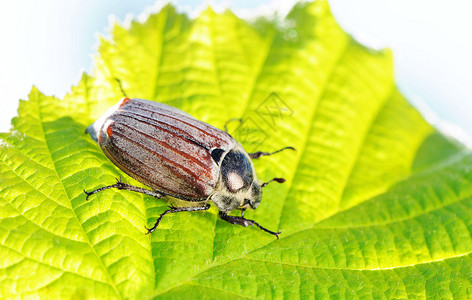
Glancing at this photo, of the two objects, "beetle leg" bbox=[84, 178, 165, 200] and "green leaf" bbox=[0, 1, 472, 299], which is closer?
"green leaf" bbox=[0, 1, 472, 299]

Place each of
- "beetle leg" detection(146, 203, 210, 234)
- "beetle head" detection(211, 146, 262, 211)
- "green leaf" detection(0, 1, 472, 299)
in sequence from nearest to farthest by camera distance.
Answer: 1. "green leaf" detection(0, 1, 472, 299)
2. "beetle leg" detection(146, 203, 210, 234)
3. "beetle head" detection(211, 146, 262, 211)

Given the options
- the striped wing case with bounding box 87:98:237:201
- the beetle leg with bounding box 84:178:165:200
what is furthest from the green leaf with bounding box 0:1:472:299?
the striped wing case with bounding box 87:98:237:201

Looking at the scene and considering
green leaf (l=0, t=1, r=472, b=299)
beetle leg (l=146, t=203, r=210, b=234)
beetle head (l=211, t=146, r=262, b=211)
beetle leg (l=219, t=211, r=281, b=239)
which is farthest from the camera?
beetle head (l=211, t=146, r=262, b=211)

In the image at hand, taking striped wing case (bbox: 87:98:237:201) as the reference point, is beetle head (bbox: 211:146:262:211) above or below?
below

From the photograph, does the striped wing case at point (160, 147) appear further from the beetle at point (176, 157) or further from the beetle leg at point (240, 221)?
the beetle leg at point (240, 221)

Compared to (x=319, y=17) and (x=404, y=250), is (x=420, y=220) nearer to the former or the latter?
(x=404, y=250)

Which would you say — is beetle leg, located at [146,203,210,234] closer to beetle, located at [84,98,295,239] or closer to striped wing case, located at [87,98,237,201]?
beetle, located at [84,98,295,239]

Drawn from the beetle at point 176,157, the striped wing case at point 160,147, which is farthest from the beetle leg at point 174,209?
the striped wing case at point 160,147
